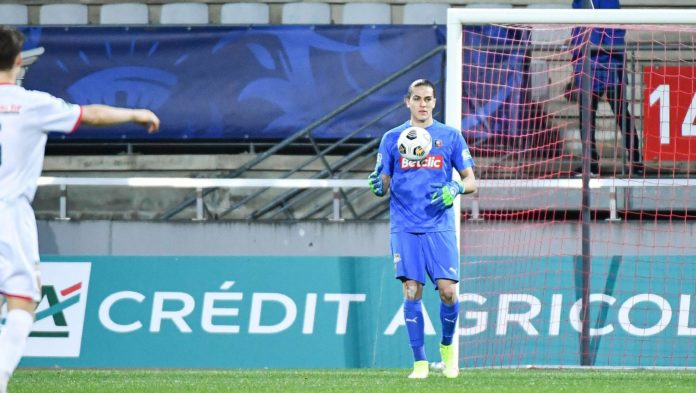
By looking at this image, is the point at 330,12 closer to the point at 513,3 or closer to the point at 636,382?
the point at 513,3

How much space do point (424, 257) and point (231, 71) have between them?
532cm

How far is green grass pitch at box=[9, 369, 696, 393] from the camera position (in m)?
7.87

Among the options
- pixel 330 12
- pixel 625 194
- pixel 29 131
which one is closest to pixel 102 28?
pixel 330 12

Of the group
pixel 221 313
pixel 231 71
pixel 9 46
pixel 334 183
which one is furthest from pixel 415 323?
pixel 231 71

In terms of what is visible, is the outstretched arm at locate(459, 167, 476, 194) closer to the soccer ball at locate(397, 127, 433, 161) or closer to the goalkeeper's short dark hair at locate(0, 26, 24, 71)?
the soccer ball at locate(397, 127, 433, 161)

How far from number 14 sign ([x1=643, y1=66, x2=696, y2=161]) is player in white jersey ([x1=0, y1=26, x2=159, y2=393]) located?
7.30 meters

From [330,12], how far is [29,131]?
9.61 metres

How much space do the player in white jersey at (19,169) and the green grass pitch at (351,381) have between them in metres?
1.98

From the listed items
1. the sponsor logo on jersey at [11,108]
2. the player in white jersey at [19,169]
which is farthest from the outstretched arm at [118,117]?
the sponsor logo on jersey at [11,108]

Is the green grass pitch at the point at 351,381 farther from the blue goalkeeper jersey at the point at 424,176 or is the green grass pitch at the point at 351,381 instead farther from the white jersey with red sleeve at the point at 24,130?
the white jersey with red sleeve at the point at 24,130

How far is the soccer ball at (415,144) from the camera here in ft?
29.7

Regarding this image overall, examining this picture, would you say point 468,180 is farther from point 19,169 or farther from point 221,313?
point 19,169

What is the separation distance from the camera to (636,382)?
862 centimetres

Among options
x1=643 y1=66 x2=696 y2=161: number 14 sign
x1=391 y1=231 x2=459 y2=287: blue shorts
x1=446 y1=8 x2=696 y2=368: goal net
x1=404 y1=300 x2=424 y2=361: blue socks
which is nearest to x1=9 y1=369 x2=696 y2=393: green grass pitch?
x1=404 y1=300 x2=424 y2=361: blue socks
